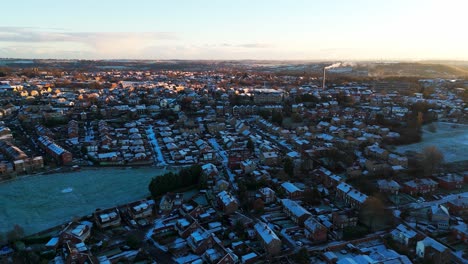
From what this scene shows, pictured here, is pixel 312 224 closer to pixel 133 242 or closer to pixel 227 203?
pixel 227 203

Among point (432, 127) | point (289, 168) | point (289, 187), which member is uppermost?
point (289, 168)

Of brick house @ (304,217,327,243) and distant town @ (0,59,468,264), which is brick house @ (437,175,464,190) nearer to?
distant town @ (0,59,468,264)

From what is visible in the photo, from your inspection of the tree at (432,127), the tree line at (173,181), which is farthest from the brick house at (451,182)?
the tree at (432,127)

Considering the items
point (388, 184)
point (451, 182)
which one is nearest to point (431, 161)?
point (451, 182)

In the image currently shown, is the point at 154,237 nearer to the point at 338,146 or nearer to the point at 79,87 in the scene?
the point at 338,146

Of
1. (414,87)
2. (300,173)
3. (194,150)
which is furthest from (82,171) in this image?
(414,87)

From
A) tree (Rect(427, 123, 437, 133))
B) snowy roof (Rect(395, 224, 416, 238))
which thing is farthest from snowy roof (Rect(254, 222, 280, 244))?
tree (Rect(427, 123, 437, 133))

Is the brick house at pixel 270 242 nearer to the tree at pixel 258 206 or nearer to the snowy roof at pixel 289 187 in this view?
the tree at pixel 258 206
